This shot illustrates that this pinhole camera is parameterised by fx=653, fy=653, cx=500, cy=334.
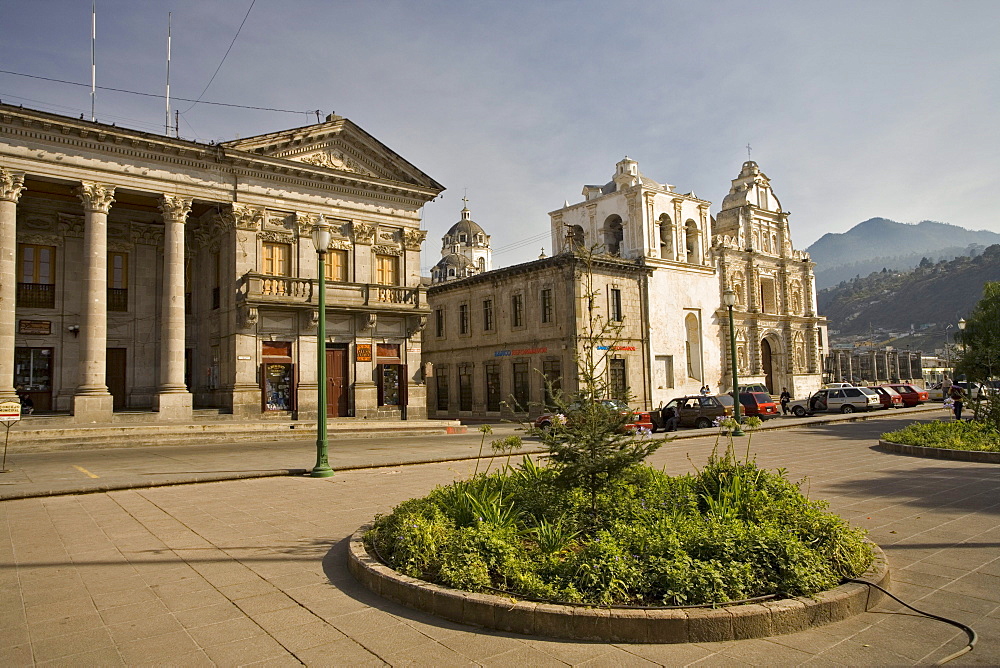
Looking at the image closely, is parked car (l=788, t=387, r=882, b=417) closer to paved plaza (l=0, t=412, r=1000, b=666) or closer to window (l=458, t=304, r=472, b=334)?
window (l=458, t=304, r=472, b=334)

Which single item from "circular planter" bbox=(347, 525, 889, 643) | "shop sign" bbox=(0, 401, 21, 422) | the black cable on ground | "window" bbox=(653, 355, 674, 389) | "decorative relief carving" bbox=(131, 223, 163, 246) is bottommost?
the black cable on ground

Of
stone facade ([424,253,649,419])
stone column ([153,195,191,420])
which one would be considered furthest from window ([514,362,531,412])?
stone column ([153,195,191,420])

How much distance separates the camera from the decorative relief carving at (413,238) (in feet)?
102

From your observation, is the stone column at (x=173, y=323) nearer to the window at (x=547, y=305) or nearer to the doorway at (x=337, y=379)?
the doorway at (x=337, y=379)

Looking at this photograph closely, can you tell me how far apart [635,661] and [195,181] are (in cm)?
2671

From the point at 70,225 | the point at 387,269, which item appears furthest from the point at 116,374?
the point at 387,269

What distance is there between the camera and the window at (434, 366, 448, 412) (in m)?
46.0

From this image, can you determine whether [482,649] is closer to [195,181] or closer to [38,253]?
[195,181]

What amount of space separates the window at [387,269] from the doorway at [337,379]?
3670 millimetres

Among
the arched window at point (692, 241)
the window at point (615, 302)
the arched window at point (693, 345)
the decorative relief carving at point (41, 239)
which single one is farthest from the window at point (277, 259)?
the arched window at point (692, 241)

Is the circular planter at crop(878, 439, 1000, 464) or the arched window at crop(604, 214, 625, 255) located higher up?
the arched window at crop(604, 214, 625, 255)

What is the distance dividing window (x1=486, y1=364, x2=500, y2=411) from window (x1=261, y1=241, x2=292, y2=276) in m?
17.1

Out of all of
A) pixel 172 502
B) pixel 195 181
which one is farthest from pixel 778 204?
pixel 172 502

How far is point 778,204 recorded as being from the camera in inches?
2231
